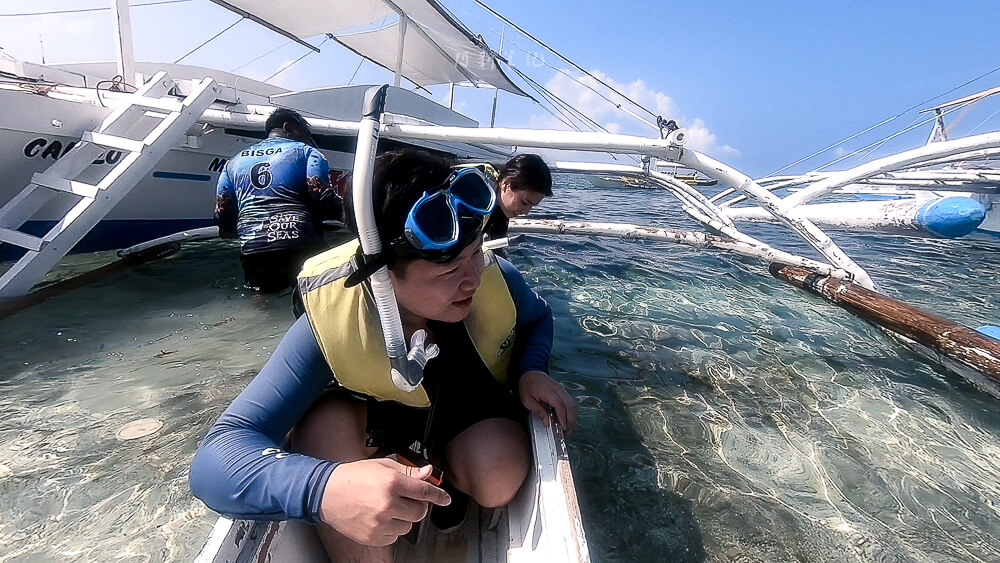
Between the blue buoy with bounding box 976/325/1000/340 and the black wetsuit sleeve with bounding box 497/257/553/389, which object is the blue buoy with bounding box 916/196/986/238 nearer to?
the blue buoy with bounding box 976/325/1000/340

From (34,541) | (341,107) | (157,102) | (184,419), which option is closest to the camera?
(34,541)

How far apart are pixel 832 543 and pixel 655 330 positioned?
2426 mm

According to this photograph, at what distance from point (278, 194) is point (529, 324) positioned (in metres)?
3.15

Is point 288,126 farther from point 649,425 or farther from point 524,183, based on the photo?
point 649,425

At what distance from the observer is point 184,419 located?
265 cm

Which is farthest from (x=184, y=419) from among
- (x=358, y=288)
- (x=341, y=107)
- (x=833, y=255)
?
(x=341, y=107)

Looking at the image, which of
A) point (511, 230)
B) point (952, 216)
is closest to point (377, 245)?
point (511, 230)

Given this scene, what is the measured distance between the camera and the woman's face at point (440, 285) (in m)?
1.27

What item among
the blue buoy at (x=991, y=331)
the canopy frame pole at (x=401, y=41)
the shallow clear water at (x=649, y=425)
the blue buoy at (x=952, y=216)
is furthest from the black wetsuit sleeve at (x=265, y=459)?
the blue buoy at (x=952, y=216)

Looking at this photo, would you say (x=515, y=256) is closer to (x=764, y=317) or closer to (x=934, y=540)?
(x=764, y=317)

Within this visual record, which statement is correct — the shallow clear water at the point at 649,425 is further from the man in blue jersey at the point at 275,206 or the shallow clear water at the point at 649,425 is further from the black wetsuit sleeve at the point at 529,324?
the black wetsuit sleeve at the point at 529,324

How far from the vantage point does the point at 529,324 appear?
6.59 feet

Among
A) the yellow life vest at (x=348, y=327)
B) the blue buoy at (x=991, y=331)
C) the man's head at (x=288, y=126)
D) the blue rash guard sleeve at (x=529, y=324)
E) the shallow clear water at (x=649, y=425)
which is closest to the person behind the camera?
the yellow life vest at (x=348, y=327)

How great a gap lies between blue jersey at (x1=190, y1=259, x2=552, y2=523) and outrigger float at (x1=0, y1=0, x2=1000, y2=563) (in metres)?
0.11
